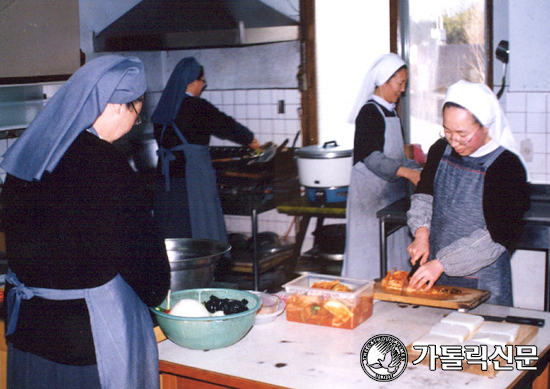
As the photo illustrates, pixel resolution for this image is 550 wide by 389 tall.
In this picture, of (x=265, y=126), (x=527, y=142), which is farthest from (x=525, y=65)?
(x=265, y=126)

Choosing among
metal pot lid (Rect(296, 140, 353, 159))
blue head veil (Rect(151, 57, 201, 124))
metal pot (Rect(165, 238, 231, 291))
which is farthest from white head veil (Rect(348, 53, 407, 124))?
metal pot (Rect(165, 238, 231, 291))

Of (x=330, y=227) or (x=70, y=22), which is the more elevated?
(x=70, y=22)

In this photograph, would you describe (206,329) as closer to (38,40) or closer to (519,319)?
(519,319)

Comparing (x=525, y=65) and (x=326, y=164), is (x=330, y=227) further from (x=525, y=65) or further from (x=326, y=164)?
(x=525, y=65)

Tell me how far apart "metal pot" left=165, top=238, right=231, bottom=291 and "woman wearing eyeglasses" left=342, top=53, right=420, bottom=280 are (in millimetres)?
1872

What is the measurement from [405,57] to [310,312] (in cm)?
345

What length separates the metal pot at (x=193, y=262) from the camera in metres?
2.18

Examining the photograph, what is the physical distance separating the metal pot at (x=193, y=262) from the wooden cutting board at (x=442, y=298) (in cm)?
62

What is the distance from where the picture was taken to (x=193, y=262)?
219 cm

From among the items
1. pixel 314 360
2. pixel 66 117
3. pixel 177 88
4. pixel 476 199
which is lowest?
pixel 314 360

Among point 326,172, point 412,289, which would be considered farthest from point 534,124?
point 412,289

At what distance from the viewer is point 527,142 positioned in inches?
175

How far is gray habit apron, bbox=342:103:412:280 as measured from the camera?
163 inches

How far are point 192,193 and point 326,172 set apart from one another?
1.01 metres
